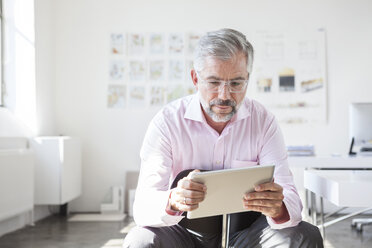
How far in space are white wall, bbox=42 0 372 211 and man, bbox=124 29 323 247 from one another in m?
3.59

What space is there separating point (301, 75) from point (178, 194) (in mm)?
4182

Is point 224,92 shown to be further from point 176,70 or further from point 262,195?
point 176,70

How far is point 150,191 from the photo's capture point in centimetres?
173

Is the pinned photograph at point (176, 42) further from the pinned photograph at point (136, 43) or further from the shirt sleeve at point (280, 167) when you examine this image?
the shirt sleeve at point (280, 167)

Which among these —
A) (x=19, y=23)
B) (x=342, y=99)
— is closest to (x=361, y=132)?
(x=342, y=99)

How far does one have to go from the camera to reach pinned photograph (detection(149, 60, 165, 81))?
551 cm

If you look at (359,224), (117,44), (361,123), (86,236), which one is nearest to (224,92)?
(361,123)

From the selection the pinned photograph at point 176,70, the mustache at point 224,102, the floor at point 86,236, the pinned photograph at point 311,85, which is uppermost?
the pinned photograph at point 176,70

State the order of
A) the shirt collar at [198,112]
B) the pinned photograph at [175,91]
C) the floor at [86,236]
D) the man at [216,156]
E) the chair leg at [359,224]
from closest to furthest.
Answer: the man at [216,156] < the shirt collar at [198,112] < the floor at [86,236] < the chair leg at [359,224] < the pinned photograph at [175,91]

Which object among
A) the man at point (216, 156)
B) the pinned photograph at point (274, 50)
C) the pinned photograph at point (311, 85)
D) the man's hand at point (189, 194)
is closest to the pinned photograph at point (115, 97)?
the pinned photograph at point (274, 50)

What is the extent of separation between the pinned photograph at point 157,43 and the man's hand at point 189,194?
4.13 m

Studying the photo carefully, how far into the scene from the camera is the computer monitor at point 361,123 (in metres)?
3.75

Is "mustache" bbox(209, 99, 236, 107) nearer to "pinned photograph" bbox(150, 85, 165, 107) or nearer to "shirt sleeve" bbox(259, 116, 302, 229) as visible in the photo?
"shirt sleeve" bbox(259, 116, 302, 229)

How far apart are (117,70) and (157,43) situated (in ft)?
1.85
